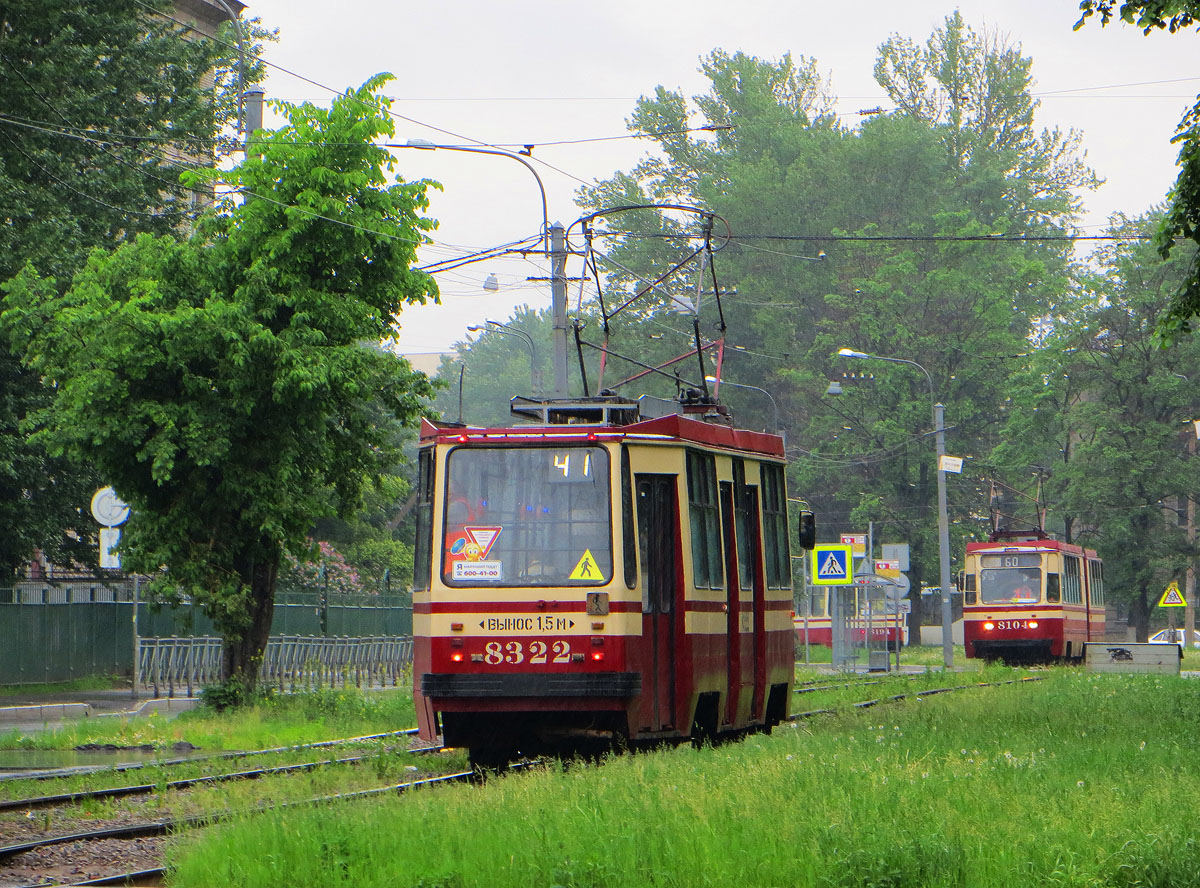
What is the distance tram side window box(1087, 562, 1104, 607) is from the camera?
45378mm

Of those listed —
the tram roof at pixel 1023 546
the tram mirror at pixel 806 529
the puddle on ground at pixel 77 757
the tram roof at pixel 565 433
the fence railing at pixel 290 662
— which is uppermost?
the tram roof at pixel 1023 546

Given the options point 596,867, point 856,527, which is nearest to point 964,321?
point 856,527

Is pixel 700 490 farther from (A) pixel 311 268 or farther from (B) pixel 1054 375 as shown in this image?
(B) pixel 1054 375

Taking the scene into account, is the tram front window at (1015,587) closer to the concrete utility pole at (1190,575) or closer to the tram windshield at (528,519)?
the concrete utility pole at (1190,575)

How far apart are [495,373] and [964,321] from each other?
249 ft

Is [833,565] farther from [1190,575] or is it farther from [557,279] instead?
[1190,575]

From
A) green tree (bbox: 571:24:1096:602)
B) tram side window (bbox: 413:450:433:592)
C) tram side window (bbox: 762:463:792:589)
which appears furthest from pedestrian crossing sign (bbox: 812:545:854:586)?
green tree (bbox: 571:24:1096:602)

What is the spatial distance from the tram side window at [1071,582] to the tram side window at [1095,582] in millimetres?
2227

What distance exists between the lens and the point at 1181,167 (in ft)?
50.9

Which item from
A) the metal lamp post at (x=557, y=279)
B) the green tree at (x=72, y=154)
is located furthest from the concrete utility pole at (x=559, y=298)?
the green tree at (x=72, y=154)

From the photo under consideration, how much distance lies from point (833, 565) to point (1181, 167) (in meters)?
19.8

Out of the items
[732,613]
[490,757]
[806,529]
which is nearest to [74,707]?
[490,757]

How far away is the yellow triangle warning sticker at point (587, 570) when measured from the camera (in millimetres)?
13656

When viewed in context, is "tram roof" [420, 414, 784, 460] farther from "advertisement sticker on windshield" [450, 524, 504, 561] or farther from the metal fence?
the metal fence
